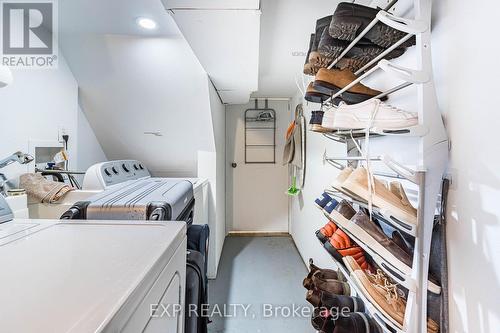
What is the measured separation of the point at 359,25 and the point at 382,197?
0.56 m

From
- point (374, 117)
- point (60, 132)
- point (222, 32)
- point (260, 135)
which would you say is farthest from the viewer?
point (260, 135)

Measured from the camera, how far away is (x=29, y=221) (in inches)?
33.0

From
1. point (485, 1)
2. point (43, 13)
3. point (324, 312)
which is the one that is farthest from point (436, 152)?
point (43, 13)

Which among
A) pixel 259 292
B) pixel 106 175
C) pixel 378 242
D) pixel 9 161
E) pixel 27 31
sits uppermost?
pixel 27 31

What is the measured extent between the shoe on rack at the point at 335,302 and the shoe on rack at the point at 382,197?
54cm

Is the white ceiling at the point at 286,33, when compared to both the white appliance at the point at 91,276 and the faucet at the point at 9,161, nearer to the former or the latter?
the white appliance at the point at 91,276

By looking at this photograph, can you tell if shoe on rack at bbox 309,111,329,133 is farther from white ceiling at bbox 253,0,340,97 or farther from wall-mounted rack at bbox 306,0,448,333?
white ceiling at bbox 253,0,340,97

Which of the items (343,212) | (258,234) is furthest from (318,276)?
(258,234)

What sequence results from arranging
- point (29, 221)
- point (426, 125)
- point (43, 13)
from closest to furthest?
point (426, 125) < point (29, 221) < point (43, 13)

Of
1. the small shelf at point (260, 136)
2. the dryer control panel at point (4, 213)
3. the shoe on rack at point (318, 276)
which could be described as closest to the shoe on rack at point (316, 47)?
the shoe on rack at point (318, 276)

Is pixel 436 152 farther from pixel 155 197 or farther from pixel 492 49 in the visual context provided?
pixel 155 197

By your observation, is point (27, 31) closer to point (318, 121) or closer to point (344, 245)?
point (318, 121)

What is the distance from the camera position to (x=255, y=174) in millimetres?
3820

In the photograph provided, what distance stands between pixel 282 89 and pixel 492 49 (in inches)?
107
